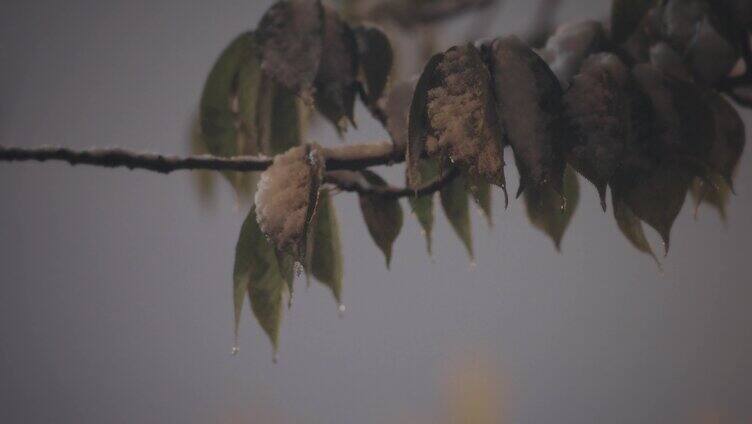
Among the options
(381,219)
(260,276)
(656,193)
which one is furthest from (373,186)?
(656,193)

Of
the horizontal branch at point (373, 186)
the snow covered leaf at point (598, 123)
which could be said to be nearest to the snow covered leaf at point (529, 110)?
the snow covered leaf at point (598, 123)

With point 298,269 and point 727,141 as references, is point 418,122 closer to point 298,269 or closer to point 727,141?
point 298,269

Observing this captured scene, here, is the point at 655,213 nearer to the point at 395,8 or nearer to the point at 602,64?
the point at 602,64

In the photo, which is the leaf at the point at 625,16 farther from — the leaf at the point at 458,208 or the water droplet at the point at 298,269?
the water droplet at the point at 298,269

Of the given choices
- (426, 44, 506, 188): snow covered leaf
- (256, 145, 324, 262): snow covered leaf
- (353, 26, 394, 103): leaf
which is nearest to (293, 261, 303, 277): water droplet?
(256, 145, 324, 262): snow covered leaf

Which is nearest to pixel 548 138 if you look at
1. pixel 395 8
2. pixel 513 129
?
pixel 513 129

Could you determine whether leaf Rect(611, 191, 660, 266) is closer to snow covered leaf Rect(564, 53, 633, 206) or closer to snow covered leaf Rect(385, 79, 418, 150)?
snow covered leaf Rect(564, 53, 633, 206)
